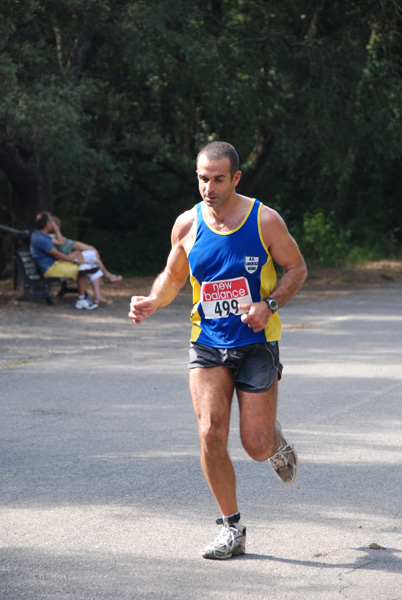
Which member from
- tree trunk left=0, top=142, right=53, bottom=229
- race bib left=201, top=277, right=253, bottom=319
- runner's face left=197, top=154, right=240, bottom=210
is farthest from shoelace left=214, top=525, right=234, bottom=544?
tree trunk left=0, top=142, right=53, bottom=229

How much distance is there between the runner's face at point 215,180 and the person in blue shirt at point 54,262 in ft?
34.2

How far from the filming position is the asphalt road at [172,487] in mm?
3842

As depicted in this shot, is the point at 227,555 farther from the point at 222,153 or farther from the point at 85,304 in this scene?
the point at 85,304

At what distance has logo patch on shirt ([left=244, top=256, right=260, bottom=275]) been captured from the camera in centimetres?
420

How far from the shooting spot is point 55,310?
1424 cm

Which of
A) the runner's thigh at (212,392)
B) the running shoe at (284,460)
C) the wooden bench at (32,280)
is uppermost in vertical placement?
the runner's thigh at (212,392)

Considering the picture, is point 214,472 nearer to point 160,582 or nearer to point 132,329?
A: point 160,582

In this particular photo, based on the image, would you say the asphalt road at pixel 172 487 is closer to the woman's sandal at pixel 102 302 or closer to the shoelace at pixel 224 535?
the shoelace at pixel 224 535

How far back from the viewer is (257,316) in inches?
157

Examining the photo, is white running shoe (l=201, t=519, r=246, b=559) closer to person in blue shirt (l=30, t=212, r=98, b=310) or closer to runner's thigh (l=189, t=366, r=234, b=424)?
runner's thigh (l=189, t=366, r=234, b=424)

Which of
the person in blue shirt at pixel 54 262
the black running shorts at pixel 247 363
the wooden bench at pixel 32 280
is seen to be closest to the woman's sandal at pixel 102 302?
the person in blue shirt at pixel 54 262

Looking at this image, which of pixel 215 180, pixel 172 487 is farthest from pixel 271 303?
pixel 172 487

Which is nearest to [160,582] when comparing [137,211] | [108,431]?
[108,431]

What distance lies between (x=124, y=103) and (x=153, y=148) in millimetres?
1166
